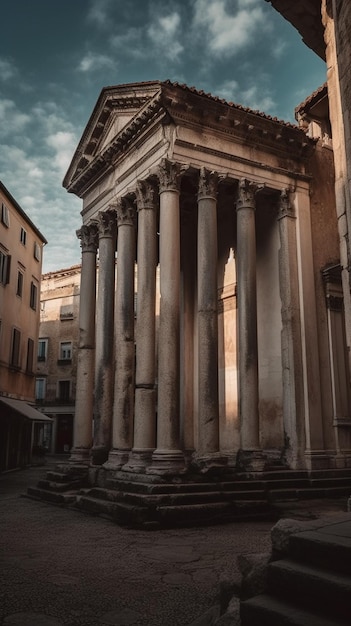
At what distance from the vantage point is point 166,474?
33.9ft

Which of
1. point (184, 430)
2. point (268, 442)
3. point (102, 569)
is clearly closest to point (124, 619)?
point (102, 569)

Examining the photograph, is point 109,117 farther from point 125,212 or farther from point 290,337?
point 290,337

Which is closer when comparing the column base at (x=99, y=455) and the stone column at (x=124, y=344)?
the stone column at (x=124, y=344)

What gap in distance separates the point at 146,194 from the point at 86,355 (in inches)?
187

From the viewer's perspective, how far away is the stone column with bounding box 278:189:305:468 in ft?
41.2

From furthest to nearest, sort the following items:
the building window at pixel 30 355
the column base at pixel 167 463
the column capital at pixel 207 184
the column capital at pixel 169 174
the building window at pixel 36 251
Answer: the building window at pixel 36 251
the building window at pixel 30 355
the column capital at pixel 207 184
the column capital at pixel 169 174
the column base at pixel 167 463

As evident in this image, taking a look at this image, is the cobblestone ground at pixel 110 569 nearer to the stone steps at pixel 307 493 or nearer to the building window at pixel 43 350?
the stone steps at pixel 307 493

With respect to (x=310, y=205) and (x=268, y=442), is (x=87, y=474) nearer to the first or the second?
(x=268, y=442)

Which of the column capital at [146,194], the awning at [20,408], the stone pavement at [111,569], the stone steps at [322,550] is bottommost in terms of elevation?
the stone pavement at [111,569]

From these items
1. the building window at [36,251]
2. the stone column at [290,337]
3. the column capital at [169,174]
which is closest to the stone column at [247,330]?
the stone column at [290,337]

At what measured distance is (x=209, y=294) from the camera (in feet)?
38.8

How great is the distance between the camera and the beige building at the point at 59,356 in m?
39.3

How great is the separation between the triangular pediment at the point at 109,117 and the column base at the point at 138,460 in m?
7.56

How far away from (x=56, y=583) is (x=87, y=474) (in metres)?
7.60
